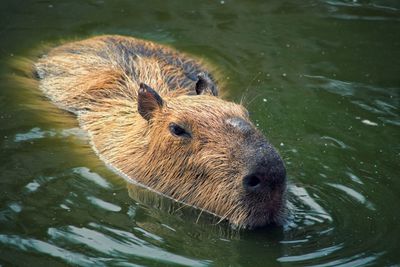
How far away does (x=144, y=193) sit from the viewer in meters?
6.74

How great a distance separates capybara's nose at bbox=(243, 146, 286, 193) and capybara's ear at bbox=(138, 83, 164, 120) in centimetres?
133

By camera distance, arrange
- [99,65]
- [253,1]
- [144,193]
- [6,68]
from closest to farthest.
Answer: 1. [144,193]
2. [99,65]
3. [6,68]
4. [253,1]

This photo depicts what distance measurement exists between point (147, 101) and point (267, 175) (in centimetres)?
157

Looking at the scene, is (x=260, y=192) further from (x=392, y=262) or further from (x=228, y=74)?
(x=228, y=74)

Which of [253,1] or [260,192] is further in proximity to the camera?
[253,1]

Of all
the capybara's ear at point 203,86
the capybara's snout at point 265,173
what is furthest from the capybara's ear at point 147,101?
the capybara's snout at point 265,173

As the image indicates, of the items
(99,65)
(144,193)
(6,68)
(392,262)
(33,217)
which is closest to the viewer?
(392,262)

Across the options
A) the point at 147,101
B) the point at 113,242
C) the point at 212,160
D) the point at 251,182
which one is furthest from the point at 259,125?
the point at 113,242

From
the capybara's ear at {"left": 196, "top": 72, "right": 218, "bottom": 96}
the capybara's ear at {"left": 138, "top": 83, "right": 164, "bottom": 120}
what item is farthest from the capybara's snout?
Result: the capybara's ear at {"left": 196, "top": 72, "right": 218, "bottom": 96}

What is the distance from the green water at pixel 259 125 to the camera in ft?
18.9

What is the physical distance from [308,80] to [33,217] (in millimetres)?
3985

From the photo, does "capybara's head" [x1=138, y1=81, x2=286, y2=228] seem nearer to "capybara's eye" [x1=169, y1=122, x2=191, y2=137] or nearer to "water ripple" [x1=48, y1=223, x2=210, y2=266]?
Answer: "capybara's eye" [x1=169, y1=122, x2=191, y2=137]

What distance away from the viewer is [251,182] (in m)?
5.90

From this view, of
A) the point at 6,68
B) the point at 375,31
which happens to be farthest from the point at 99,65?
the point at 375,31
